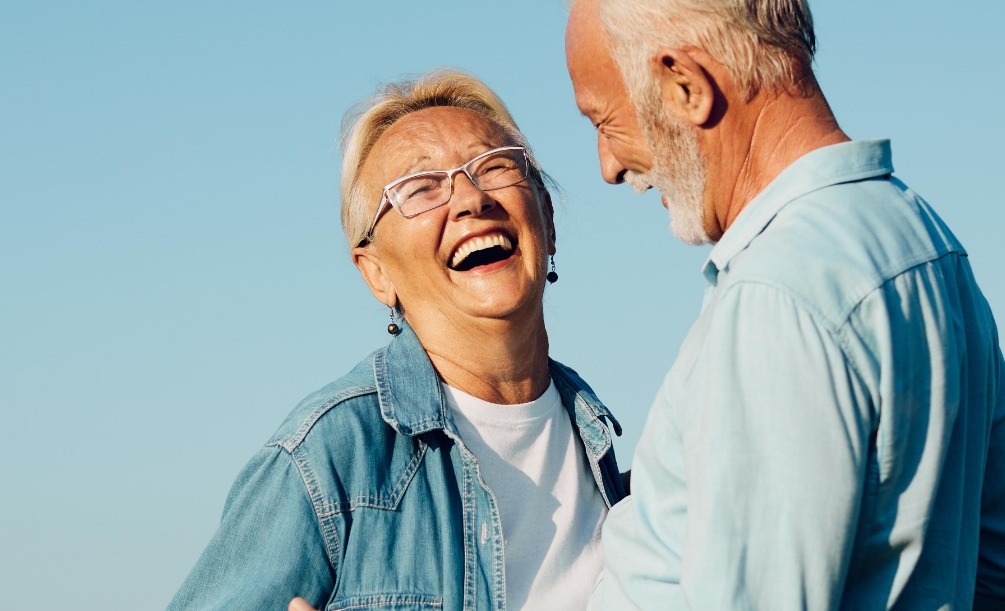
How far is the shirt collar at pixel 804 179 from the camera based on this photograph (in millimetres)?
2428

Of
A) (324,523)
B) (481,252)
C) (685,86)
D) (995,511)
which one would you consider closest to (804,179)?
(685,86)

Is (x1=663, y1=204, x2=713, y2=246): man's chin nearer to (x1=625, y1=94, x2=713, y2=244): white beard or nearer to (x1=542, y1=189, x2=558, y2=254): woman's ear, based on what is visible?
(x1=625, y1=94, x2=713, y2=244): white beard

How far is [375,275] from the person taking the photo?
194 inches

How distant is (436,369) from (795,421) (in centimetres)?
268

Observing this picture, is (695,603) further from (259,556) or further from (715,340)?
(259,556)

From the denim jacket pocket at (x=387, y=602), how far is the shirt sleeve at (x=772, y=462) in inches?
75.8

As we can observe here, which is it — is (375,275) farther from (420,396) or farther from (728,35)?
(728,35)

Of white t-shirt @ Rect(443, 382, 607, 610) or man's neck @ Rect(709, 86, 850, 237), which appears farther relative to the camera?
white t-shirt @ Rect(443, 382, 607, 610)

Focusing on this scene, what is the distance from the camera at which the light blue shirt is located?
2.12 meters

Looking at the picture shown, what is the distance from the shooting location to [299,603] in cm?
382

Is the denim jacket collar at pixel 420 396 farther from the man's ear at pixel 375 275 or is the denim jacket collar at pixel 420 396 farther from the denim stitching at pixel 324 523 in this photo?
the denim stitching at pixel 324 523

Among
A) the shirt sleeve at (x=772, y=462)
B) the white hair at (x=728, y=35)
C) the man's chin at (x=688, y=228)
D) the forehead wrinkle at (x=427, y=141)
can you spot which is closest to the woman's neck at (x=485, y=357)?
the forehead wrinkle at (x=427, y=141)

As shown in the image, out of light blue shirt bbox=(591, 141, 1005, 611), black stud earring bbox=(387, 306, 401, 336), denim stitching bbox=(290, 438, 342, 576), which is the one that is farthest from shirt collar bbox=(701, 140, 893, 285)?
black stud earring bbox=(387, 306, 401, 336)

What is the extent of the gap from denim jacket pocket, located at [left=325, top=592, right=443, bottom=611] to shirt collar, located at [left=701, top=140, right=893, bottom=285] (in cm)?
191
